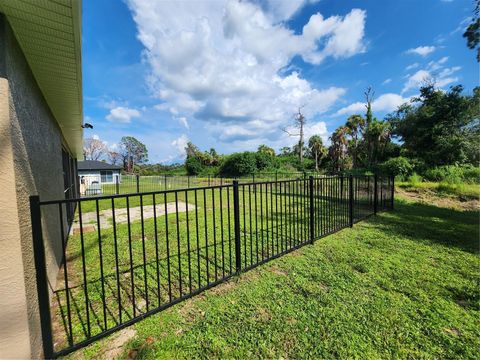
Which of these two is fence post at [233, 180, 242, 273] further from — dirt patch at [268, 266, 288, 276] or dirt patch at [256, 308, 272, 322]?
dirt patch at [256, 308, 272, 322]

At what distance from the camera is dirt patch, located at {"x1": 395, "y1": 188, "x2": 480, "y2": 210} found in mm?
7714

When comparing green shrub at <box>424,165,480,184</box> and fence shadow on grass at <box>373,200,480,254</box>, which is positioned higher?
green shrub at <box>424,165,480,184</box>

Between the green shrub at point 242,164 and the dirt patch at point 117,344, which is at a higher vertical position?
the green shrub at point 242,164

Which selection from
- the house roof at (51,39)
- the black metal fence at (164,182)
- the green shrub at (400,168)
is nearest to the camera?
the house roof at (51,39)

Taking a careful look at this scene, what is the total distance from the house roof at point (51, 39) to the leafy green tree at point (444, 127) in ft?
55.3

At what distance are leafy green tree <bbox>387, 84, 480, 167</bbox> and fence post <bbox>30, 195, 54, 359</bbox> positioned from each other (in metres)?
17.2

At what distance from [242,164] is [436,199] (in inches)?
737

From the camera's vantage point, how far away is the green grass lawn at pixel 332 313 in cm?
165

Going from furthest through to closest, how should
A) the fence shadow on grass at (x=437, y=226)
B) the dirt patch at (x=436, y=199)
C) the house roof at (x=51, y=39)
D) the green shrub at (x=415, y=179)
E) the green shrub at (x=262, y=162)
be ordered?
the green shrub at (x=262, y=162) → the green shrub at (x=415, y=179) → the dirt patch at (x=436, y=199) → the fence shadow on grass at (x=437, y=226) → the house roof at (x=51, y=39)

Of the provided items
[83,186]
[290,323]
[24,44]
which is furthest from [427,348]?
[83,186]

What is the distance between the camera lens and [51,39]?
1767 millimetres

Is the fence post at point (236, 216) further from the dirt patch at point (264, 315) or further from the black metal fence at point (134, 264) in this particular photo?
the dirt patch at point (264, 315)

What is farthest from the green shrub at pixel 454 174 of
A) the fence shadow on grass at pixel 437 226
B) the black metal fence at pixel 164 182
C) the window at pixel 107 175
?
the window at pixel 107 175

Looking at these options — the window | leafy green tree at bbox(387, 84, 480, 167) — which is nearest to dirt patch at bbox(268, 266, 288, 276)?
leafy green tree at bbox(387, 84, 480, 167)
